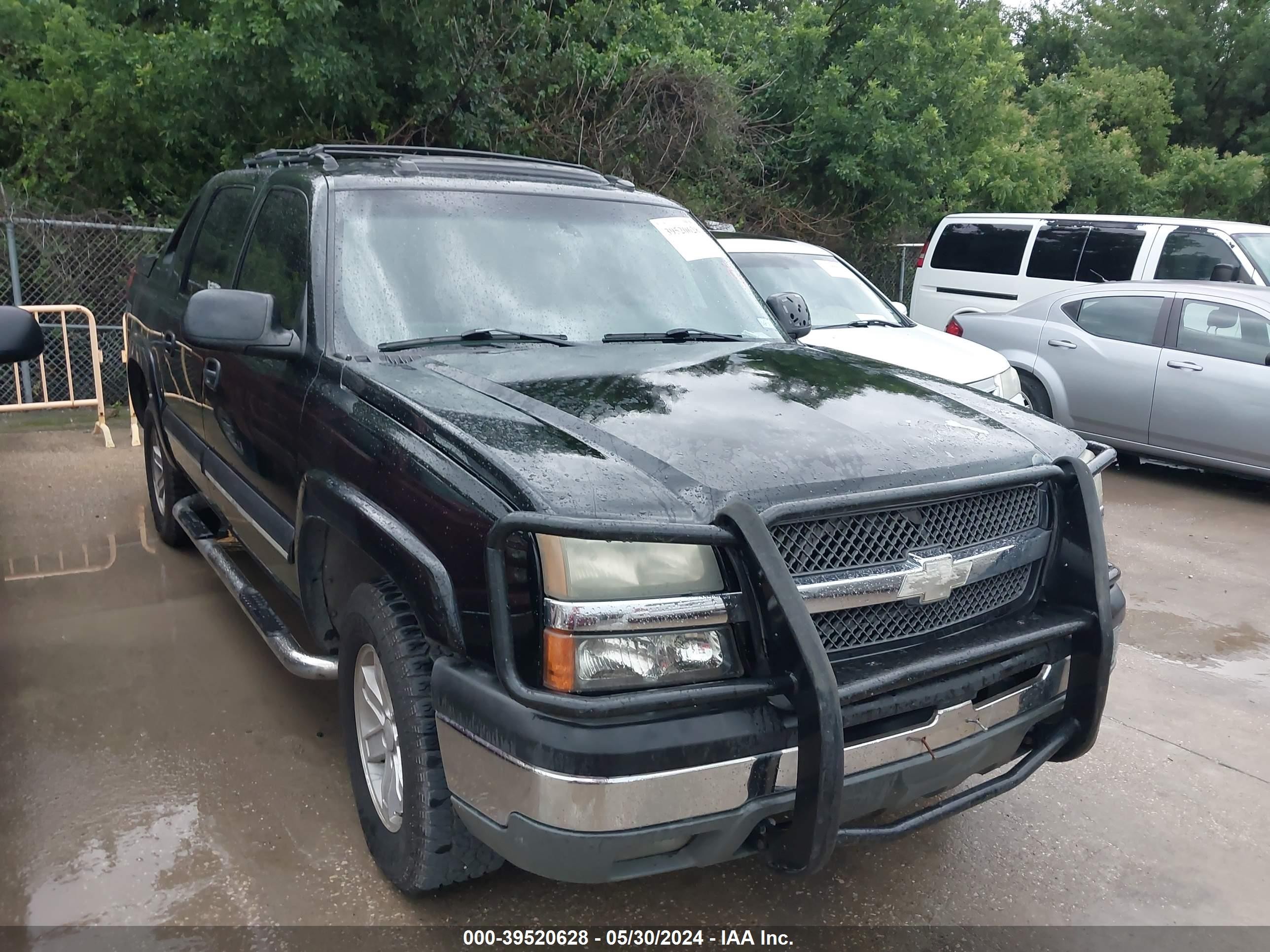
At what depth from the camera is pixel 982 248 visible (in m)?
11.1

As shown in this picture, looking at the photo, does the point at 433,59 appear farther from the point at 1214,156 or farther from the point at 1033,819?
the point at 1214,156

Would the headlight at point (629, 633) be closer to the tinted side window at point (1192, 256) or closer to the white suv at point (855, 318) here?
the white suv at point (855, 318)

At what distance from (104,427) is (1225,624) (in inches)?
303

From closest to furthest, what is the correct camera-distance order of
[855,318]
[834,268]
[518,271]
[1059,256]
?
[518,271] → [855,318] → [834,268] → [1059,256]

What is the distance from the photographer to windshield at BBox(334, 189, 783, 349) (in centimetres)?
333

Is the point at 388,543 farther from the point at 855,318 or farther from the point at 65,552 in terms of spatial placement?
the point at 855,318

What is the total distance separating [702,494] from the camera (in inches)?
91.6

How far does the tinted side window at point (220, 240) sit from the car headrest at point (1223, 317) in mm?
6764

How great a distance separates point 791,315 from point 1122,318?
5.15 meters

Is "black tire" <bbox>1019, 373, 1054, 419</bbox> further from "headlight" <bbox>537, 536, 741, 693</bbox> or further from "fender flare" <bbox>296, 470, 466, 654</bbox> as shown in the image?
"headlight" <bbox>537, 536, 741, 693</bbox>

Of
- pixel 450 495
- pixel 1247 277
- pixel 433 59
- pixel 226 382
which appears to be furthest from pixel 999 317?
pixel 450 495

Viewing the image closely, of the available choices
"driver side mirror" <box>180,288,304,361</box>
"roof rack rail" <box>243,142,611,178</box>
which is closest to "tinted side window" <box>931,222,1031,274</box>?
"roof rack rail" <box>243,142,611,178</box>

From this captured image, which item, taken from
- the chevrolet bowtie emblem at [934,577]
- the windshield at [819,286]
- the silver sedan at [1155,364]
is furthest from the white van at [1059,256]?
the chevrolet bowtie emblem at [934,577]

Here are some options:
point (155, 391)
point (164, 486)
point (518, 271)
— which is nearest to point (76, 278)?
point (164, 486)
